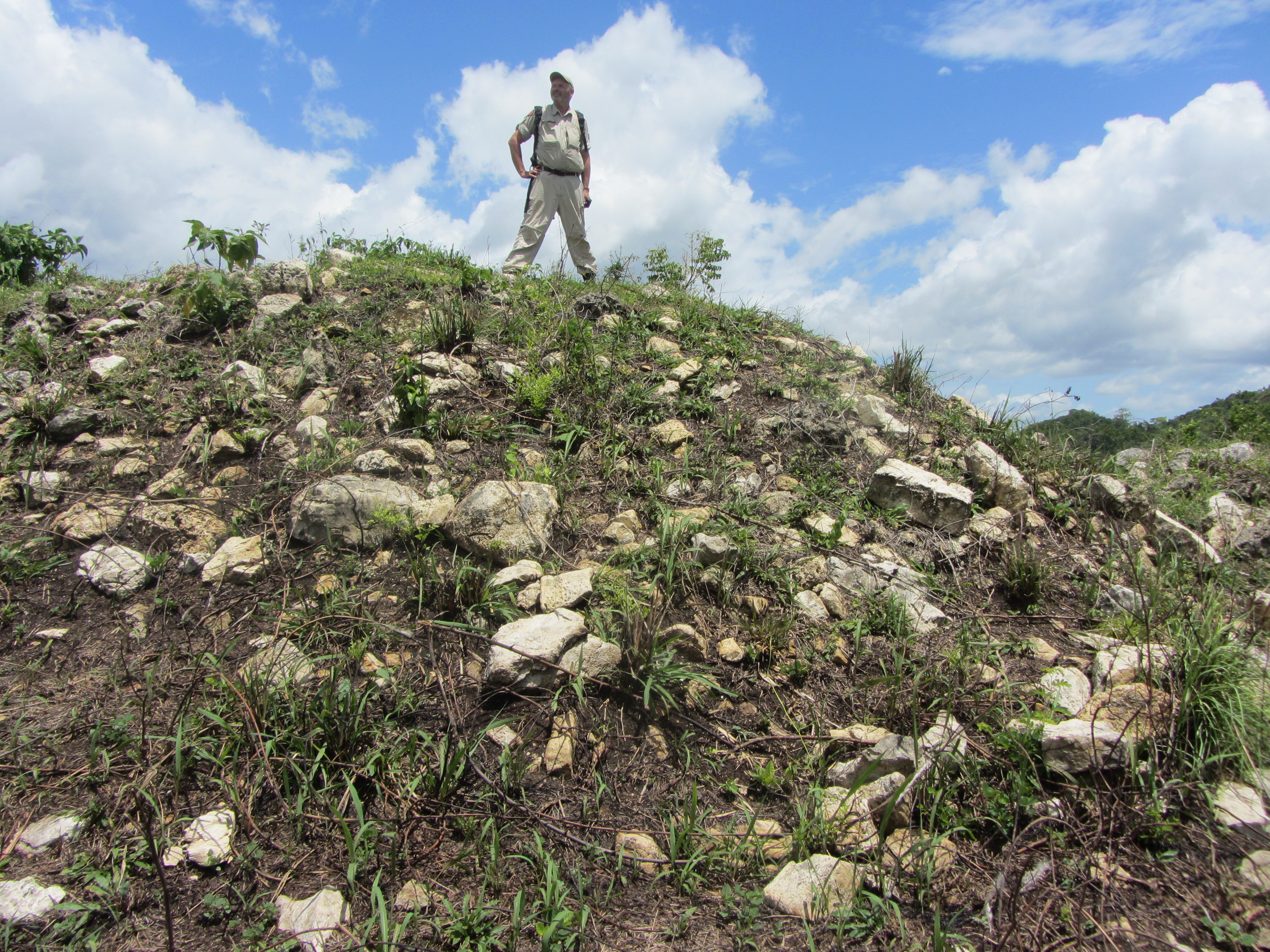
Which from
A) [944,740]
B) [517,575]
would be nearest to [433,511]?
[517,575]

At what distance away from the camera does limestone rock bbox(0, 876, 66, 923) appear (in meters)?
1.90

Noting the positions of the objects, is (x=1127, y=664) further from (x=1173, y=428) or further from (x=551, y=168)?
(x=551, y=168)

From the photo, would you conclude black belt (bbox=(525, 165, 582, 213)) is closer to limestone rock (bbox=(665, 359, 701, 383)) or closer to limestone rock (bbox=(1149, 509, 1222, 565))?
limestone rock (bbox=(665, 359, 701, 383))

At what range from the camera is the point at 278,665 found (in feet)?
8.70

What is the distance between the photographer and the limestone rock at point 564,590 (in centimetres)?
296

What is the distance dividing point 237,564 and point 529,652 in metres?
1.69

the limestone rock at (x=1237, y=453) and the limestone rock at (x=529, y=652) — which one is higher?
the limestone rock at (x=1237, y=453)

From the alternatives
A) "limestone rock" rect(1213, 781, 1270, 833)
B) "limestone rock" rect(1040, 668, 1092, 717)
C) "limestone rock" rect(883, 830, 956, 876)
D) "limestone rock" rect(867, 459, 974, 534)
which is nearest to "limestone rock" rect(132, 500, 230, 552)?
"limestone rock" rect(883, 830, 956, 876)

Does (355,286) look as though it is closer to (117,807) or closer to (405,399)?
(405,399)

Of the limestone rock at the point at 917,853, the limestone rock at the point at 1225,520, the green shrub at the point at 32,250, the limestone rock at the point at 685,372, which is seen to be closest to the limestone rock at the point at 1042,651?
the limestone rock at the point at 917,853

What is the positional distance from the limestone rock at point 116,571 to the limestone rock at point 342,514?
0.73 meters

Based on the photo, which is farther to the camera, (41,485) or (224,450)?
(224,450)

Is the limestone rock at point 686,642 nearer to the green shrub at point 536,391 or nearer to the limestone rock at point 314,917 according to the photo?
the limestone rock at point 314,917

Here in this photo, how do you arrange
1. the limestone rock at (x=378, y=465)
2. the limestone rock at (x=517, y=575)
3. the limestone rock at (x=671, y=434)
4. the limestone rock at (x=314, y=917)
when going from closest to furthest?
the limestone rock at (x=314, y=917)
the limestone rock at (x=517, y=575)
the limestone rock at (x=378, y=465)
the limestone rock at (x=671, y=434)
